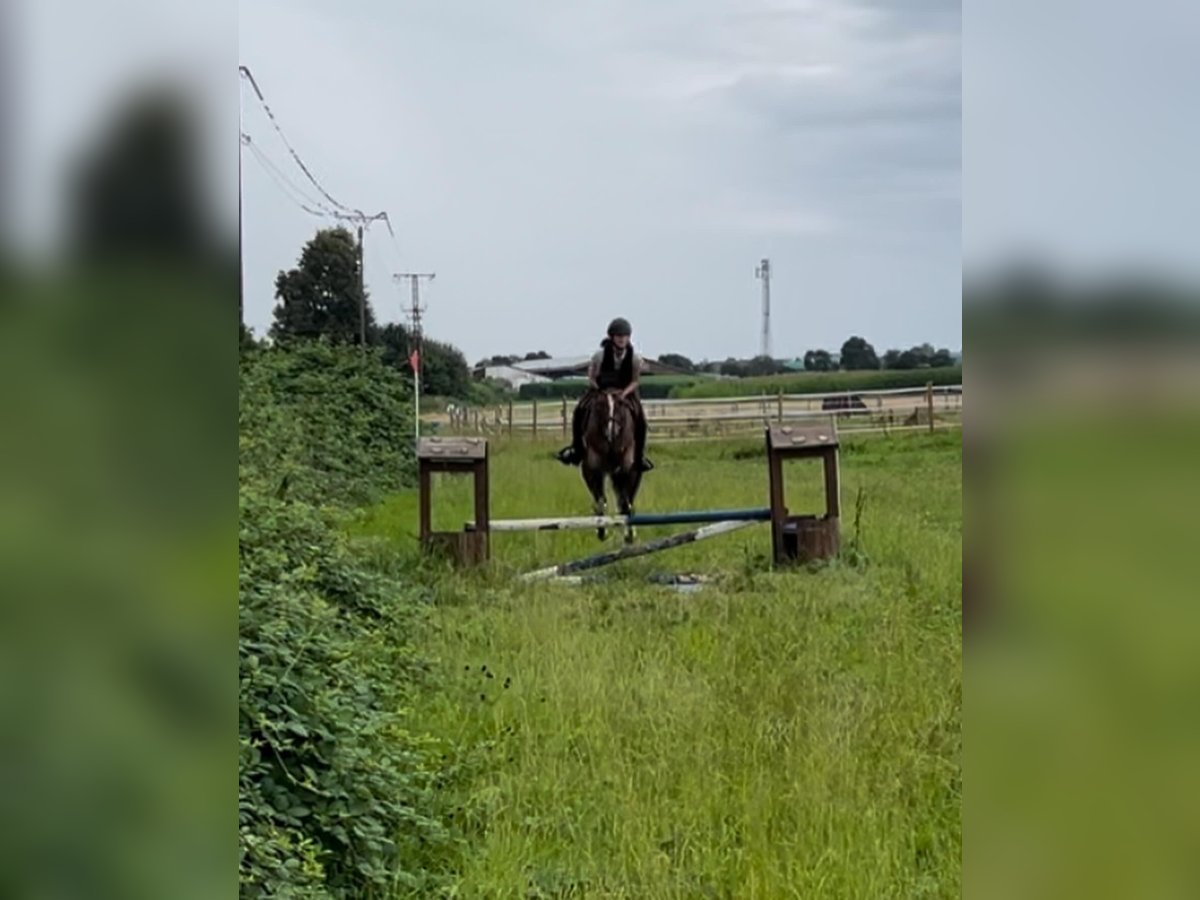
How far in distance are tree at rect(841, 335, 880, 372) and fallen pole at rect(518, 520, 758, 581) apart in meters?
0.70

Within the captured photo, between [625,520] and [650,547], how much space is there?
0.12m

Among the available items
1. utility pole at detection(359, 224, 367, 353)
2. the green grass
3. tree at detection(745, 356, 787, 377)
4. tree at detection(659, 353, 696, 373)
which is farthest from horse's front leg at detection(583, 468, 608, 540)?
utility pole at detection(359, 224, 367, 353)

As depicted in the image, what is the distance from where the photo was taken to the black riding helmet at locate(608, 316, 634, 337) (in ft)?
6.70

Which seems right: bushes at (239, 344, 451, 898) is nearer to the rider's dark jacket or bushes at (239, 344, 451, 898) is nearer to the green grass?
the rider's dark jacket

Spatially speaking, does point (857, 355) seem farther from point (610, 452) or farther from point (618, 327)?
point (610, 452)

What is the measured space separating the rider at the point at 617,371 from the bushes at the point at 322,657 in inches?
16.9

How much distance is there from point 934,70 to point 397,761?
1.58 metres

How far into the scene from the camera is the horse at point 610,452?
2303mm
